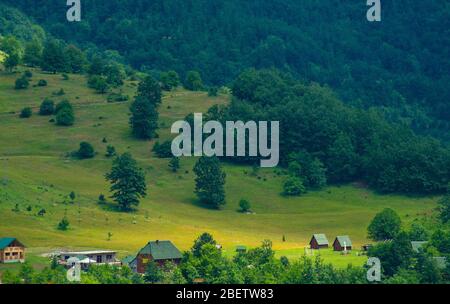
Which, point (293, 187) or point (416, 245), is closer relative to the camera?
point (416, 245)

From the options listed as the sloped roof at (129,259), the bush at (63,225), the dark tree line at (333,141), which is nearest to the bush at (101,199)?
the bush at (63,225)

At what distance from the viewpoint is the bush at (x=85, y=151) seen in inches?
5586

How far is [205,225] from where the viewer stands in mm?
123875

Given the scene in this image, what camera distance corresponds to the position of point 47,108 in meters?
154

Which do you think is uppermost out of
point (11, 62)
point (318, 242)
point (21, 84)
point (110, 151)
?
point (11, 62)

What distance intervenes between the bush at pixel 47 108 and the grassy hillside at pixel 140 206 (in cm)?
80

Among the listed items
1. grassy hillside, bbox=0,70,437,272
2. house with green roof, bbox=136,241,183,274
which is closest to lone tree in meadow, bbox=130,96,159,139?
grassy hillside, bbox=0,70,437,272

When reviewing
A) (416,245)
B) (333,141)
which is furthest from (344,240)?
(333,141)

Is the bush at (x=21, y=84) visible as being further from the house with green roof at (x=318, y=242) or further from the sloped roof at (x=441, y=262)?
the sloped roof at (x=441, y=262)

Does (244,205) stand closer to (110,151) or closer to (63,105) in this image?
(110,151)

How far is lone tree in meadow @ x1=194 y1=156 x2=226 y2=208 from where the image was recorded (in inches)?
5266

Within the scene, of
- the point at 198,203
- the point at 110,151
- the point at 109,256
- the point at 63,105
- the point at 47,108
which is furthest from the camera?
the point at 47,108

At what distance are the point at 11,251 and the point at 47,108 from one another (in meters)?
55.7
